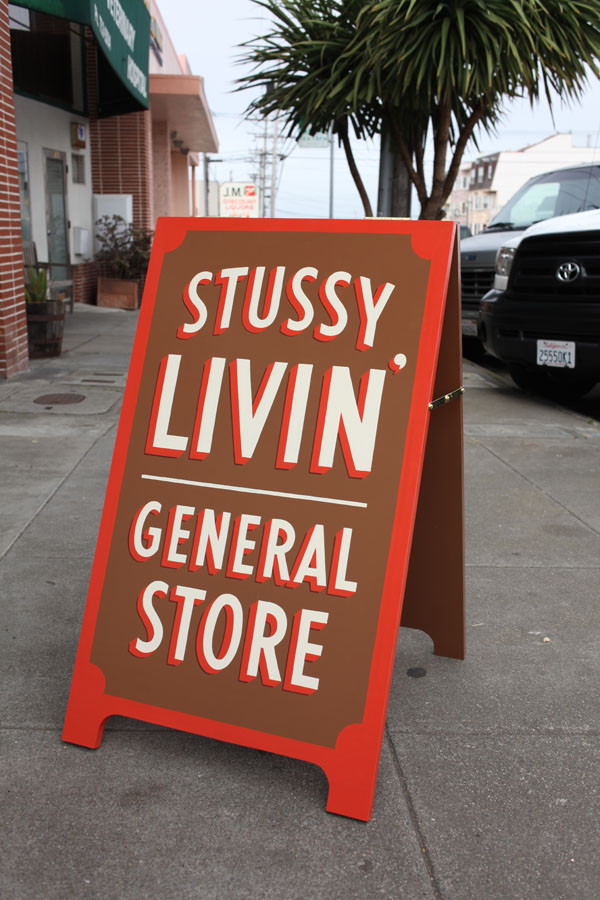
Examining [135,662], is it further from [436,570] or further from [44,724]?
[436,570]

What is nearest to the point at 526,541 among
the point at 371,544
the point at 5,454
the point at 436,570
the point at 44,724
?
the point at 436,570

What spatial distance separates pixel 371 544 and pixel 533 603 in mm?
1498

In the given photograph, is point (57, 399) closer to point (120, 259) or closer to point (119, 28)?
point (119, 28)

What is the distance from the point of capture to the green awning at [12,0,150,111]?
8906 millimetres

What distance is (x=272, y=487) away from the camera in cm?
234

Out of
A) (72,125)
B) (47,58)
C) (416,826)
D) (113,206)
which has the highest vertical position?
(47,58)

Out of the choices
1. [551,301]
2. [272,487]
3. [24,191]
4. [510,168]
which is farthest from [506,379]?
[510,168]

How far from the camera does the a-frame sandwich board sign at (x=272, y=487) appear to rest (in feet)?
7.27

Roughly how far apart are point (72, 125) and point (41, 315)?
7.40 meters

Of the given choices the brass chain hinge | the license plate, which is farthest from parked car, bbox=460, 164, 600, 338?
the brass chain hinge

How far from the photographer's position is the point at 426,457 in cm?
274

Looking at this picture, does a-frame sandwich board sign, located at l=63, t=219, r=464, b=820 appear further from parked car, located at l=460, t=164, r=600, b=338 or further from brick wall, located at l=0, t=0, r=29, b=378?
parked car, located at l=460, t=164, r=600, b=338

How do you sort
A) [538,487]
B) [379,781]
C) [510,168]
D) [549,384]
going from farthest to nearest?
[510,168]
[549,384]
[538,487]
[379,781]

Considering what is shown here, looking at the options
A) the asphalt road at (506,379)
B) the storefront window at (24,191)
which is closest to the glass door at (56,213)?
the storefront window at (24,191)
